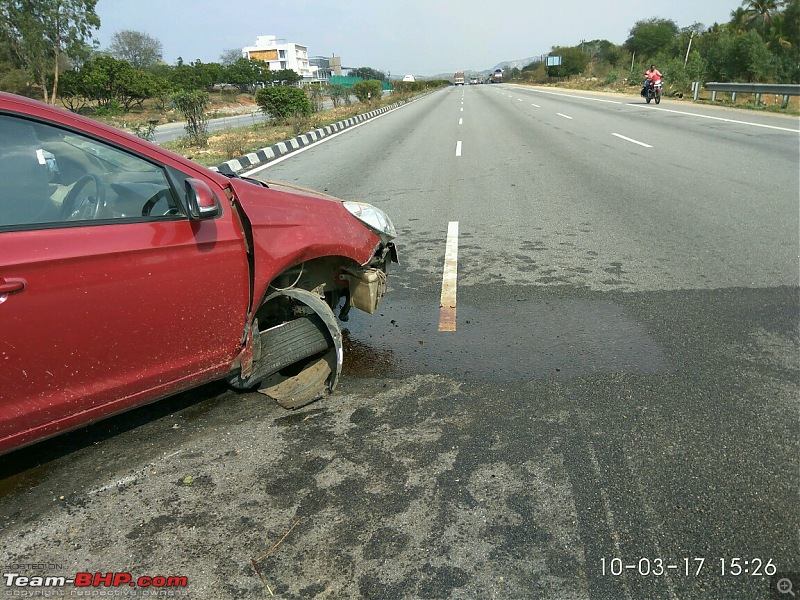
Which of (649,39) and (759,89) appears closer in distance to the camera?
(759,89)

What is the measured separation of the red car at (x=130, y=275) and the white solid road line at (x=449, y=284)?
124 centimetres

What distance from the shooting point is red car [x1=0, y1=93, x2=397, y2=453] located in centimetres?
232

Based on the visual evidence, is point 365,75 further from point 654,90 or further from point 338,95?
point 654,90

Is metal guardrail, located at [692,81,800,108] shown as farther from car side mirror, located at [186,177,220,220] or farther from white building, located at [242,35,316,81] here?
white building, located at [242,35,316,81]

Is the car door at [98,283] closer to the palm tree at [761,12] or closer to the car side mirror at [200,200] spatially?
the car side mirror at [200,200]

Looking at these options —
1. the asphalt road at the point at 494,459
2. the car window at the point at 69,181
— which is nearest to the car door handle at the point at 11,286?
the car window at the point at 69,181

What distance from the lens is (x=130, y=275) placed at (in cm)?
251

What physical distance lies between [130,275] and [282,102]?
848 inches

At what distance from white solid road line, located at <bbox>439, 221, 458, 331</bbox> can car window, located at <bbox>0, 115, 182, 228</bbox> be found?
87.1 inches

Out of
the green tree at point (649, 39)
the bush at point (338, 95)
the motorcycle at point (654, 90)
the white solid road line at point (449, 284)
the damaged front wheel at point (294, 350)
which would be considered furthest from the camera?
the green tree at point (649, 39)

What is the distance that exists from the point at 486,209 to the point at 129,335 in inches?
238

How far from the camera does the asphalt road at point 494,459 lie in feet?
7.16

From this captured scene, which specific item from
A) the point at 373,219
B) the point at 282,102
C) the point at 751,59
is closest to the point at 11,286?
the point at 373,219

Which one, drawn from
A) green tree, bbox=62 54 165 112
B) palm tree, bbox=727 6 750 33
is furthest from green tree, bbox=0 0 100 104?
palm tree, bbox=727 6 750 33
